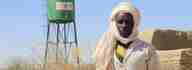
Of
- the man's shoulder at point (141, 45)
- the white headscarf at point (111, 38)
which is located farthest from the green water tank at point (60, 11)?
the man's shoulder at point (141, 45)

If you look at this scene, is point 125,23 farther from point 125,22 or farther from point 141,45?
point 141,45

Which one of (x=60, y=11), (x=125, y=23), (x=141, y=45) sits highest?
(x=125, y=23)

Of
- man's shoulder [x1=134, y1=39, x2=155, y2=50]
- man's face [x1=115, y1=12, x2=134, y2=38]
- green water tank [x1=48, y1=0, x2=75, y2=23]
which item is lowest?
green water tank [x1=48, y1=0, x2=75, y2=23]

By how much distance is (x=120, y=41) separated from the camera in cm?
492

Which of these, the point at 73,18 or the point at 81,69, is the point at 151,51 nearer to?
the point at 81,69

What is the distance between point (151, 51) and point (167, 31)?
51.9 ft

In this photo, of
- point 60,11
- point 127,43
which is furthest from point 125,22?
point 60,11

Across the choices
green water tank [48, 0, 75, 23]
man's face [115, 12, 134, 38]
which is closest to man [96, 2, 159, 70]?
man's face [115, 12, 134, 38]

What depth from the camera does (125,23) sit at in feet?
16.1

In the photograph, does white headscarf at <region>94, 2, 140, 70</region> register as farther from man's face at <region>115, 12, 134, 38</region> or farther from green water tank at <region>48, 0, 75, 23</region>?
green water tank at <region>48, 0, 75, 23</region>

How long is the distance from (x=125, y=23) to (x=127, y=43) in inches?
5.8

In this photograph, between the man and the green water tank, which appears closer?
the man

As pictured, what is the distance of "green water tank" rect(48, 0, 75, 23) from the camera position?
31.4 m

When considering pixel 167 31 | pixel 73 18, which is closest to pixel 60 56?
pixel 167 31
